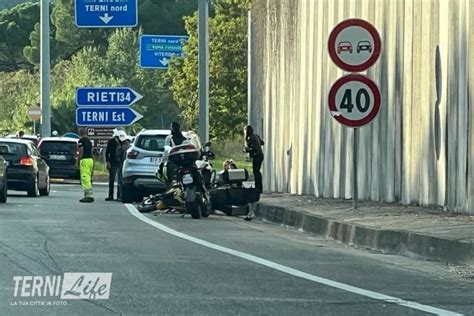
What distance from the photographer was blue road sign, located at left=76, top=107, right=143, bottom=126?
37188 mm

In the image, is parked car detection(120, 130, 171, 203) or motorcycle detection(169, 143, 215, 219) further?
parked car detection(120, 130, 171, 203)

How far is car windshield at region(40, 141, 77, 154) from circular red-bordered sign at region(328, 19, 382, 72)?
25.8 m

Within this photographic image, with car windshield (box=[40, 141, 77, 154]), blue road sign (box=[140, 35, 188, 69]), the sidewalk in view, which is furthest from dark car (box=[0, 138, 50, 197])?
blue road sign (box=[140, 35, 188, 69])

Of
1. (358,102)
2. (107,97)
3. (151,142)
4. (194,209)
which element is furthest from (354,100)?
(107,97)

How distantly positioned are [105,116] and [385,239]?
22.8 m

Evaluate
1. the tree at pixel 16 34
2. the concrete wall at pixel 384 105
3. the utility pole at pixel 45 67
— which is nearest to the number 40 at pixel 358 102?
the concrete wall at pixel 384 105

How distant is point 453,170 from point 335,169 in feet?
19.9

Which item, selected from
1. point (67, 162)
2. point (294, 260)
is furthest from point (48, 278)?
point (67, 162)

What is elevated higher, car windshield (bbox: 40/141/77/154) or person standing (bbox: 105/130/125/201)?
person standing (bbox: 105/130/125/201)

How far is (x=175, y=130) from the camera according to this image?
954 inches

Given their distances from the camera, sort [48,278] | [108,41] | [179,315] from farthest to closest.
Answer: [108,41] → [48,278] → [179,315]

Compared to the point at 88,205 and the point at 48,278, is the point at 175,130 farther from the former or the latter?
the point at 48,278

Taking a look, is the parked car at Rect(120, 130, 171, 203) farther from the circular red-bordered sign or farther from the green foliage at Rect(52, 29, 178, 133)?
the green foliage at Rect(52, 29, 178, 133)

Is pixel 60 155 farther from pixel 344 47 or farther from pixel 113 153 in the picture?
Answer: pixel 344 47
